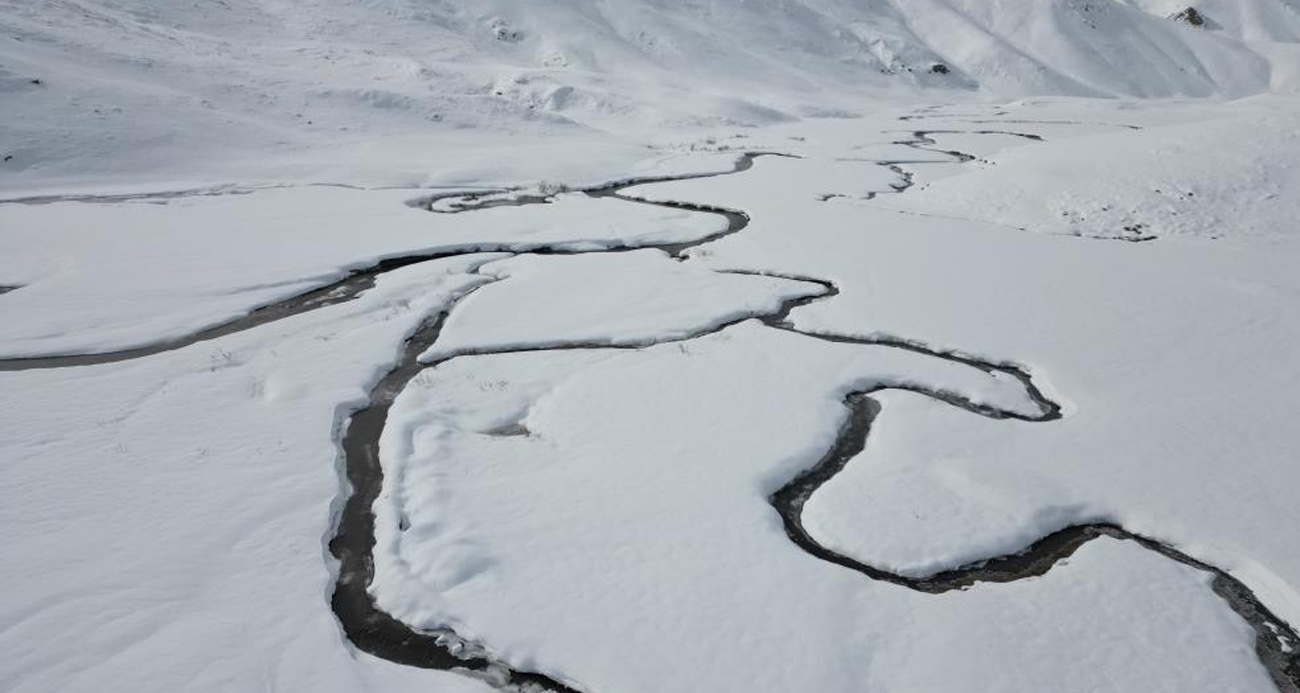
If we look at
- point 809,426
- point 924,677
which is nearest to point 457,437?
point 809,426

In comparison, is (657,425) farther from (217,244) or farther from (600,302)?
(217,244)

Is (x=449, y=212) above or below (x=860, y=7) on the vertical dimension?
below

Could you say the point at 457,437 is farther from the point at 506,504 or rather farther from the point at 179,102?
the point at 179,102

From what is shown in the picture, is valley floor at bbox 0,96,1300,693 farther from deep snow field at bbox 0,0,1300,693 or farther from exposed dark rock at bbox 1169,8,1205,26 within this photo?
exposed dark rock at bbox 1169,8,1205,26

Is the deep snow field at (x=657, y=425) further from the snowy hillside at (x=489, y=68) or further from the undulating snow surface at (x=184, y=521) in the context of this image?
the snowy hillside at (x=489, y=68)

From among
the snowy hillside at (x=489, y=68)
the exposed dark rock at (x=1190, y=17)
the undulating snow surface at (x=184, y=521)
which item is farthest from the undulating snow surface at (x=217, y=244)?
the exposed dark rock at (x=1190, y=17)

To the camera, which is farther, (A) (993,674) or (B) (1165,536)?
(B) (1165,536)
